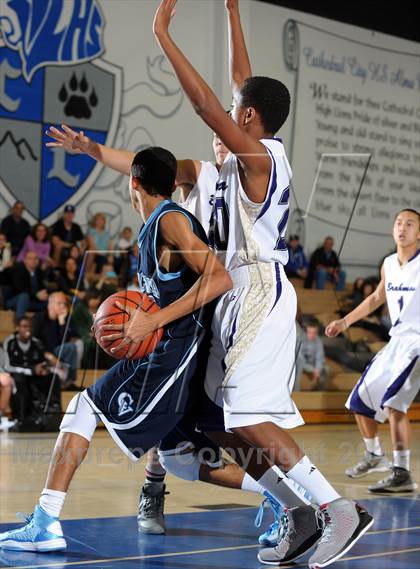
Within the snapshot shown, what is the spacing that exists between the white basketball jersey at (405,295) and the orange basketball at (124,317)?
318 cm

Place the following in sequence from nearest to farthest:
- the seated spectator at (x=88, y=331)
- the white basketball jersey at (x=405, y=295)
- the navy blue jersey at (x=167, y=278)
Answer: the navy blue jersey at (x=167, y=278)
the white basketball jersey at (x=405, y=295)
the seated spectator at (x=88, y=331)

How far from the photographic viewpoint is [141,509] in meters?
4.61

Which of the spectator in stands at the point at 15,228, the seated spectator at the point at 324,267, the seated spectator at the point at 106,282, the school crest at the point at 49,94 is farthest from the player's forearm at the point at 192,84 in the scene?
the seated spectator at the point at 324,267

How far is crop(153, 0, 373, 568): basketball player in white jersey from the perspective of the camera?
372 centimetres

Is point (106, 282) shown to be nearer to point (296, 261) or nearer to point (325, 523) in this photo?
point (296, 261)

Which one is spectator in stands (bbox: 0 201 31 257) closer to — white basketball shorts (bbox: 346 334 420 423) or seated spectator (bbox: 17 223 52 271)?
seated spectator (bbox: 17 223 52 271)

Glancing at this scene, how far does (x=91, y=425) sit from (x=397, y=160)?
46.4 ft

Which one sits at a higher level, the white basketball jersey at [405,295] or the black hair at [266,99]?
the black hair at [266,99]

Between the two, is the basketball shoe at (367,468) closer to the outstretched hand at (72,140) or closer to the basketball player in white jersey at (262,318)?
the basketball player in white jersey at (262,318)

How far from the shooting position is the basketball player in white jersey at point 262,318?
3719mm

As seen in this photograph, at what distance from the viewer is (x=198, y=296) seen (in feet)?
12.6

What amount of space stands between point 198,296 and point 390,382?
313 cm

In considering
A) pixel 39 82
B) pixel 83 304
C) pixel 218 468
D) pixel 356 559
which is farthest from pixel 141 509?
pixel 39 82

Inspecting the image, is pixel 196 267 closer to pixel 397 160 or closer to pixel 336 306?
pixel 336 306
